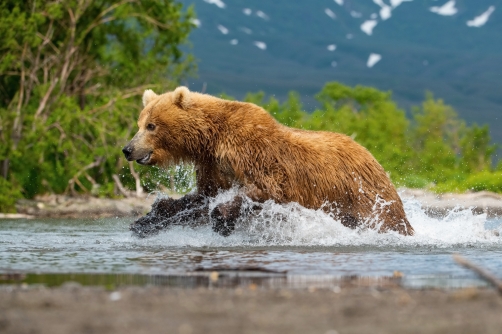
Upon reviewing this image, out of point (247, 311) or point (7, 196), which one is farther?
point (7, 196)

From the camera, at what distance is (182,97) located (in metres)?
8.02

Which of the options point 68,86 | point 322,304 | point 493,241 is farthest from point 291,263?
point 68,86

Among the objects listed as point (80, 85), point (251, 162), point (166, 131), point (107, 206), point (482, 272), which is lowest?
point (482, 272)

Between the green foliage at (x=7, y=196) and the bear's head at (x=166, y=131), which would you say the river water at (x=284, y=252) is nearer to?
the bear's head at (x=166, y=131)

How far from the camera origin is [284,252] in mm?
7102

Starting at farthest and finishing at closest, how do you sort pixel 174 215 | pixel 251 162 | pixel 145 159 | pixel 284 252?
pixel 174 215 < pixel 145 159 < pixel 251 162 < pixel 284 252

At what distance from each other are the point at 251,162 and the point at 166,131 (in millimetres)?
895

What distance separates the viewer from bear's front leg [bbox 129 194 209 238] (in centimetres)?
820

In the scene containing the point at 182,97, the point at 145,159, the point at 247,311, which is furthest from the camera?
the point at 145,159

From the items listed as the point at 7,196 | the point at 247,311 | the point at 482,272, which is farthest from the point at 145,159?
the point at 7,196

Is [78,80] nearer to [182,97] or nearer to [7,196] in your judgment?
[7,196]

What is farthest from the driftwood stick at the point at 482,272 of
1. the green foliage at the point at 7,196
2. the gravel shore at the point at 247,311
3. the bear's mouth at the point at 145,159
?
the green foliage at the point at 7,196

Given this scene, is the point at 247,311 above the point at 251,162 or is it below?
below

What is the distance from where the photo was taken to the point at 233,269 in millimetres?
5832
